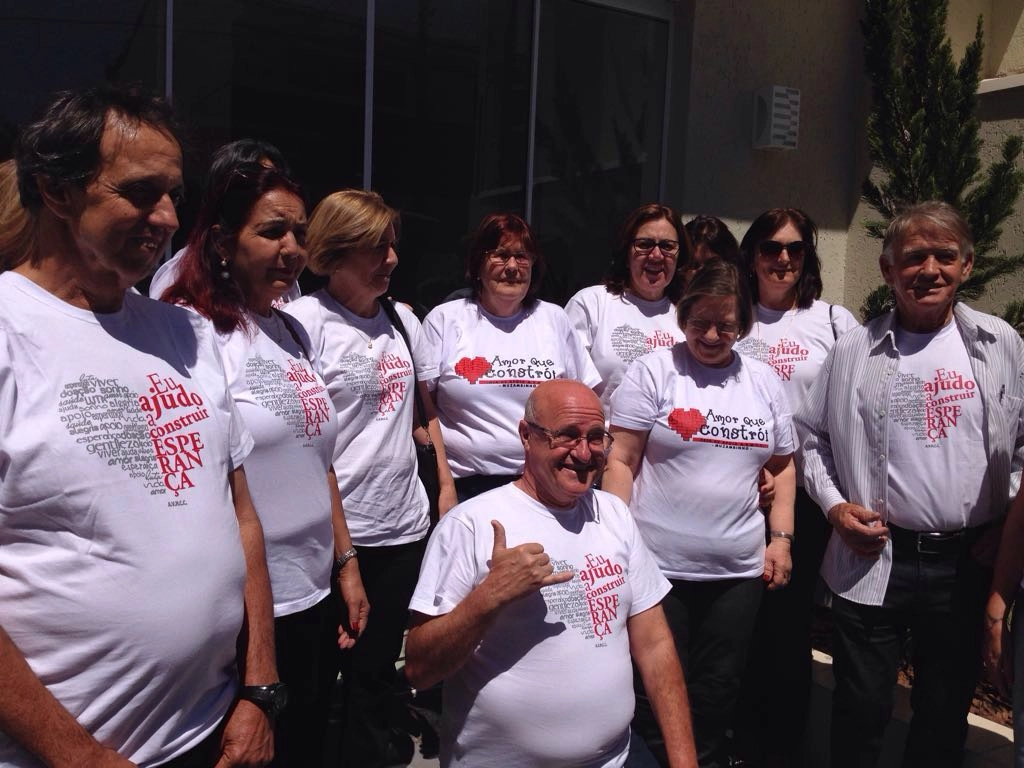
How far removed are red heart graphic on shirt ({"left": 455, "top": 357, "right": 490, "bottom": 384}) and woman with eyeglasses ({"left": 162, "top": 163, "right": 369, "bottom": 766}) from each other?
3.40ft

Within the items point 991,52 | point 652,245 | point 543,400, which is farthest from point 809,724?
point 991,52

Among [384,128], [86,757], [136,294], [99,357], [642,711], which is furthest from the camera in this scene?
[384,128]

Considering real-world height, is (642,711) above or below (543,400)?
below

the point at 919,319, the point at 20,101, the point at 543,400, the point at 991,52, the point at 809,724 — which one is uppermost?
the point at 991,52

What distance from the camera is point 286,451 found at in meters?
2.40

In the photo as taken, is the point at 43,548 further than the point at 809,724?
No

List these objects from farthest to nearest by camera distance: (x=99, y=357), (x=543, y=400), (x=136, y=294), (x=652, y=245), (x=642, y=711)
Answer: (x=652, y=245), (x=642, y=711), (x=543, y=400), (x=136, y=294), (x=99, y=357)

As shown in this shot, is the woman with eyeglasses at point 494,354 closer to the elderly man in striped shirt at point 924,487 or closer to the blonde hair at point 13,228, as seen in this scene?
the elderly man in striped shirt at point 924,487

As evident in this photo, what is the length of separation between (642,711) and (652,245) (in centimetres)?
191

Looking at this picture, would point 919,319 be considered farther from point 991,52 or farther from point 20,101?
point 991,52

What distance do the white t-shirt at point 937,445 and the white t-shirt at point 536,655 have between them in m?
1.22

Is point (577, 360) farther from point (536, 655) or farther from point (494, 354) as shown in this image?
point (536, 655)

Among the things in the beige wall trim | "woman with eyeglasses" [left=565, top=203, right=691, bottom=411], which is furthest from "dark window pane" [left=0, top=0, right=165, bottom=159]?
the beige wall trim

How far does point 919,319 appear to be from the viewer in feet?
10.5
